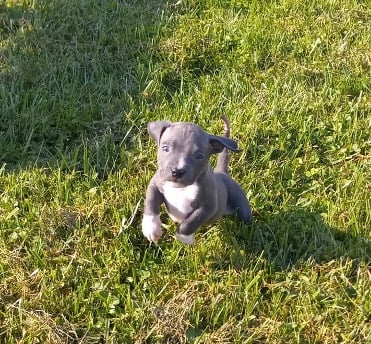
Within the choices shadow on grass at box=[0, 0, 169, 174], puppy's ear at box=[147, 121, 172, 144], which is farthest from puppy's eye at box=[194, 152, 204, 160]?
shadow on grass at box=[0, 0, 169, 174]

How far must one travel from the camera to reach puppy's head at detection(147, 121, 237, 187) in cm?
252

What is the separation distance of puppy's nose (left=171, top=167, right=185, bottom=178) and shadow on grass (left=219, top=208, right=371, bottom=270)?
641 mm

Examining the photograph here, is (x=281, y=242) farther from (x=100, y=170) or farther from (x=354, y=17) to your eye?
(x=354, y=17)

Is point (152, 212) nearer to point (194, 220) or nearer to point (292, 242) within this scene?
point (194, 220)

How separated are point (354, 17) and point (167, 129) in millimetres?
2594

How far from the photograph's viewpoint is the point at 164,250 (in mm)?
3043

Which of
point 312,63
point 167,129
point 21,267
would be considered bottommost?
point 21,267

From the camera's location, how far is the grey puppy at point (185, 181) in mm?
2539

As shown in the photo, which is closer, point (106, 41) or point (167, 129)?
point (167, 129)

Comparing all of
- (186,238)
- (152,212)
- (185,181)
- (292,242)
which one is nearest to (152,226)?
(152,212)

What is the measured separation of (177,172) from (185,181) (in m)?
0.06

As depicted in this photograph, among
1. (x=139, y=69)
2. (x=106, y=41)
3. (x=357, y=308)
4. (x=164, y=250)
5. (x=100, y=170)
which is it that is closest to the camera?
(x=357, y=308)

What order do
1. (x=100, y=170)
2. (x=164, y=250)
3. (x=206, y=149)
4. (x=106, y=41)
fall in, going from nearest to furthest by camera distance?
1. (x=206, y=149)
2. (x=164, y=250)
3. (x=100, y=170)
4. (x=106, y=41)

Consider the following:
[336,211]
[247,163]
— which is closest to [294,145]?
[247,163]
